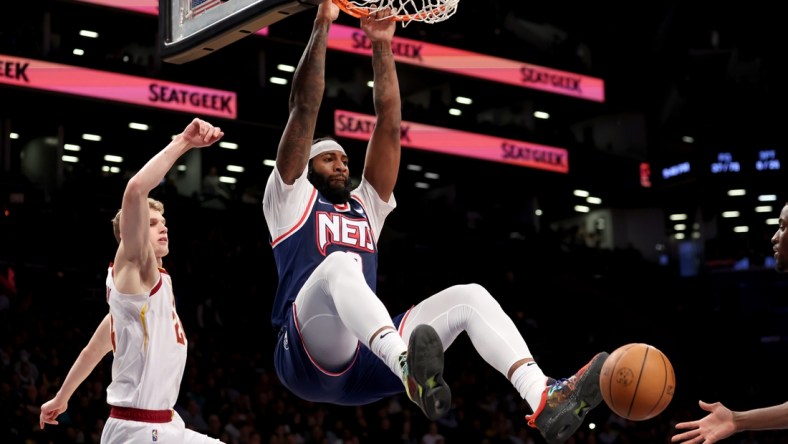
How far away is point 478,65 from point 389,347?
16.6 m

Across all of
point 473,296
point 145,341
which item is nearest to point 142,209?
point 145,341

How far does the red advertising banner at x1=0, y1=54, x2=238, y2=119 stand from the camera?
55.4 ft

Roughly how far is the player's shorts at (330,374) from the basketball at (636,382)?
5.17 feet

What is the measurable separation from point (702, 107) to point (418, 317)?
2558cm

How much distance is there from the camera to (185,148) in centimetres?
601

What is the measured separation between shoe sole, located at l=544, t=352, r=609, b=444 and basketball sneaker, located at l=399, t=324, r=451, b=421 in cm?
59

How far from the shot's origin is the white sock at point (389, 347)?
228 inches

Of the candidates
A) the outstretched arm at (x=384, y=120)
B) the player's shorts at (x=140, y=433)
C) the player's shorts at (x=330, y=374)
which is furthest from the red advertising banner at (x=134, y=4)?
the player's shorts at (x=140, y=433)

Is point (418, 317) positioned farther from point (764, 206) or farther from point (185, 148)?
point (764, 206)

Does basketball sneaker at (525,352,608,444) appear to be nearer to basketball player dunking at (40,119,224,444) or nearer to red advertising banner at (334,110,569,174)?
basketball player dunking at (40,119,224,444)

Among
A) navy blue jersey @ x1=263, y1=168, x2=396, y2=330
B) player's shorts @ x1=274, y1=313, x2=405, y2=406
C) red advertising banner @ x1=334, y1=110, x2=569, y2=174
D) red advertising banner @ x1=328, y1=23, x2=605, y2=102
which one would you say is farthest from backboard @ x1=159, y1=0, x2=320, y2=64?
red advertising banner @ x1=334, y1=110, x2=569, y2=174

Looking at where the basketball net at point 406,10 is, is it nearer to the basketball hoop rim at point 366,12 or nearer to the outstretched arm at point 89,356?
the basketball hoop rim at point 366,12

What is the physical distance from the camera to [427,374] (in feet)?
18.1

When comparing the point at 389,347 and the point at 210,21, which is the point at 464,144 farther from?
the point at 389,347
